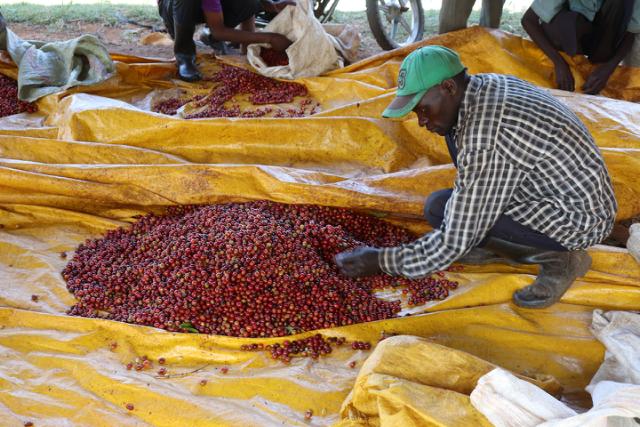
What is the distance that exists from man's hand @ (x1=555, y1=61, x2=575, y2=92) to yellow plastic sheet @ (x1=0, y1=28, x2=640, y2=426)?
0.12m

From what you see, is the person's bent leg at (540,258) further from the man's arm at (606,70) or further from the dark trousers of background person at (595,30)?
the dark trousers of background person at (595,30)

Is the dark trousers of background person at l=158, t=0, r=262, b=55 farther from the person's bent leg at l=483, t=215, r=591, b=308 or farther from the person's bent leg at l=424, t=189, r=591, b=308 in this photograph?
the person's bent leg at l=483, t=215, r=591, b=308

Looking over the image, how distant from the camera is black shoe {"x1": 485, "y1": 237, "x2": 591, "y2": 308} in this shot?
2.18 m

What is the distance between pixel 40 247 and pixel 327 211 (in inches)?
55.0

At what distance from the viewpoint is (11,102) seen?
3.88 m

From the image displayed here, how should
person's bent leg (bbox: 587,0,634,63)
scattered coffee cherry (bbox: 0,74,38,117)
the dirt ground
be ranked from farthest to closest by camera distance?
1. the dirt ground
2. scattered coffee cherry (bbox: 0,74,38,117)
3. person's bent leg (bbox: 587,0,634,63)

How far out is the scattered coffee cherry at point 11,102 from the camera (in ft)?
12.4

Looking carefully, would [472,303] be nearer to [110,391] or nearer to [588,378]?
[588,378]

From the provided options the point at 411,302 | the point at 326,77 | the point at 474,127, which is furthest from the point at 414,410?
the point at 326,77

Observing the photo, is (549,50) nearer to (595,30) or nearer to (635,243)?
(595,30)

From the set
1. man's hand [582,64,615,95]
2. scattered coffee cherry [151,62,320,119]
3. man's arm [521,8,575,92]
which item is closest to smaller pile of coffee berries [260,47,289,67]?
scattered coffee cherry [151,62,320,119]

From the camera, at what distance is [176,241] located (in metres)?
2.42

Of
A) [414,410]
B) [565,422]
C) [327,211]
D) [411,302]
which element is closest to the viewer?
[565,422]

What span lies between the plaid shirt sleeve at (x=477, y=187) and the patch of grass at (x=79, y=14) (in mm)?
6034
